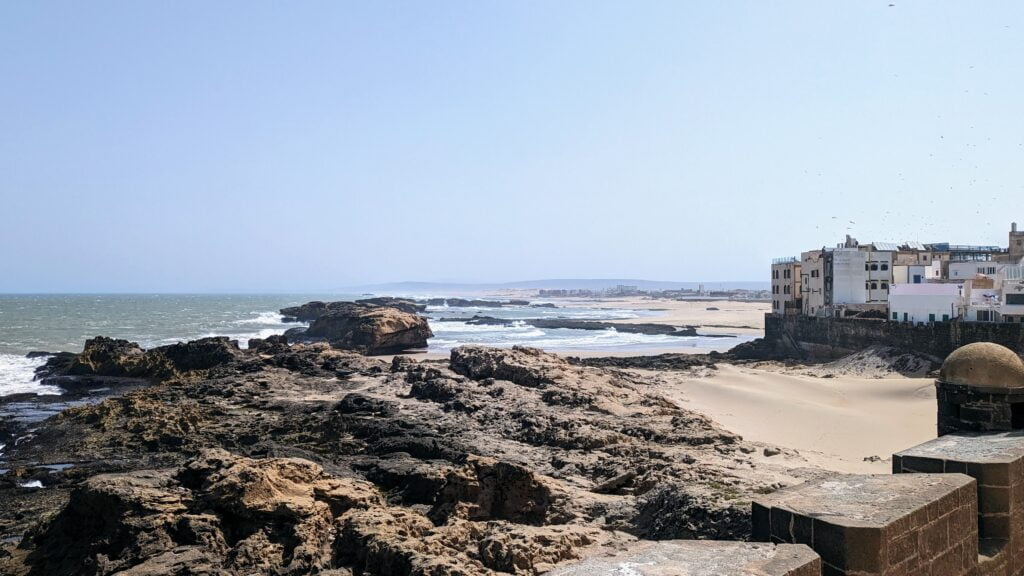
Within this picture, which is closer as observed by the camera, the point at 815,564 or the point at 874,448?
the point at 815,564

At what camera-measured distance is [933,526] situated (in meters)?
4.57

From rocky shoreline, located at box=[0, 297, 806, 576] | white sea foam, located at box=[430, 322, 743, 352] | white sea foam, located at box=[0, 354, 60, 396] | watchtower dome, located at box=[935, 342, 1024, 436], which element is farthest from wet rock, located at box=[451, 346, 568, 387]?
white sea foam, located at box=[430, 322, 743, 352]

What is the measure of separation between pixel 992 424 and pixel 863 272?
37.3 metres

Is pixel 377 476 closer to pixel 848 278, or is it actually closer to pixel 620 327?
pixel 848 278

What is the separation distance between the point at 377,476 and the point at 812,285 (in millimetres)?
37633

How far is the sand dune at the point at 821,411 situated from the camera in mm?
16750

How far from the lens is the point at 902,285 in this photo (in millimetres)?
35094

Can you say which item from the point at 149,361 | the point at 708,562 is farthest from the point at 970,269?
the point at 708,562

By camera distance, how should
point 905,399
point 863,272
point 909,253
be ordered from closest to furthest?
point 905,399 < point 863,272 < point 909,253

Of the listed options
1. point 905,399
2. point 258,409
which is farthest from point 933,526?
point 905,399

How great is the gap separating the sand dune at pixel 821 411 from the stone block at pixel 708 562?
1074 centimetres

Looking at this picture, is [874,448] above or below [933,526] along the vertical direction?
below

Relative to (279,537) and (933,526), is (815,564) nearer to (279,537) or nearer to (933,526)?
(933,526)

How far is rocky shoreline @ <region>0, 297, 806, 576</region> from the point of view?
7617 millimetres
